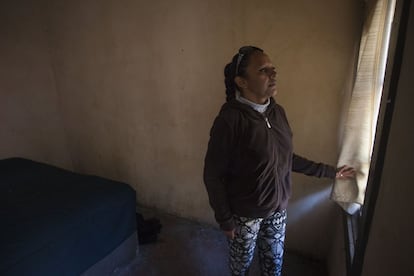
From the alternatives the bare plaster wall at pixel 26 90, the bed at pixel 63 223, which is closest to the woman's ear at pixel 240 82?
the bed at pixel 63 223

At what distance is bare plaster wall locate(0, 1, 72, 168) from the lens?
2.53 meters

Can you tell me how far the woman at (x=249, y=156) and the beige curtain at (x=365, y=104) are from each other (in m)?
0.08

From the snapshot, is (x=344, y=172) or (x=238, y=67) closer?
(x=238, y=67)

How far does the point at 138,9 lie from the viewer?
217 centimetres

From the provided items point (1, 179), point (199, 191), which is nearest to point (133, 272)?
point (199, 191)

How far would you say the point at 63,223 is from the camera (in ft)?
5.16

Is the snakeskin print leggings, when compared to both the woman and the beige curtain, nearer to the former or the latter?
the woman

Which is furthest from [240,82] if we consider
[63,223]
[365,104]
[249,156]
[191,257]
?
[191,257]

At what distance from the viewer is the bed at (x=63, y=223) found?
56.2 inches

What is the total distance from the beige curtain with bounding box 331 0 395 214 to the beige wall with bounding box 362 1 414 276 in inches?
20.6

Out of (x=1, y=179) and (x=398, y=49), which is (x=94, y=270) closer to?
(x=1, y=179)

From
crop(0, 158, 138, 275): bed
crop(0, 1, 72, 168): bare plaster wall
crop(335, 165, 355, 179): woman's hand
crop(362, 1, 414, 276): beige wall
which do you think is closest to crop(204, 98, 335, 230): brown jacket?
crop(335, 165, 355, 179): woman's hand

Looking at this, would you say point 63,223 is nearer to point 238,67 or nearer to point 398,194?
point 238,67

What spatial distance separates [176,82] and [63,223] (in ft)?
3.97
